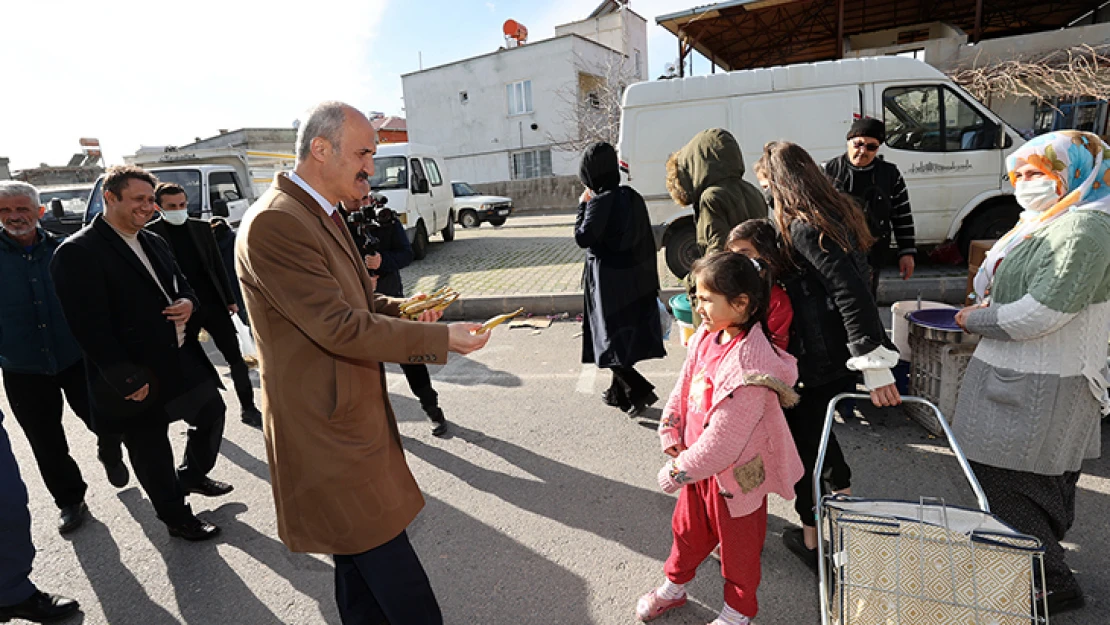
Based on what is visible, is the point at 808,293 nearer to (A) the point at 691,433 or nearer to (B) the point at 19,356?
(A) the point at 691,433

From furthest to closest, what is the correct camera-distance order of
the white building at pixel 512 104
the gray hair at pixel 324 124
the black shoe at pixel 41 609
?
the white building at pixel 512 104
the black shoe at pixel 41 609
the gray hair at pixel 324 124

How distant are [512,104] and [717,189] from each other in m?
27.0

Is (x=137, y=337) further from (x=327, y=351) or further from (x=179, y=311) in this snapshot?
(x=327, y=351)

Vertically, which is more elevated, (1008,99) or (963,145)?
(1008,99)

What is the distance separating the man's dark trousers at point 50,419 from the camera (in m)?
3.21

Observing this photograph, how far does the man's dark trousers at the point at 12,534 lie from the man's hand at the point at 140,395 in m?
0.45

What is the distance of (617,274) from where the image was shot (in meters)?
3.99

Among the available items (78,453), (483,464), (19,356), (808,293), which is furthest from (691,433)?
(78,453)

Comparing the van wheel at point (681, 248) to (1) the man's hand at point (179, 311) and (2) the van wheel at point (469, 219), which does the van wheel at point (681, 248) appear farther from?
(2) the van wheel at point (469, 219)

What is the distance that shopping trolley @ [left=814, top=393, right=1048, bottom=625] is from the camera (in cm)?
146

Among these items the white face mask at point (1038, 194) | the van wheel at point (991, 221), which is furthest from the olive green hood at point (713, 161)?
the van wheel at point (991, 221)

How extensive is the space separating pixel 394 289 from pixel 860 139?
347 centimetres

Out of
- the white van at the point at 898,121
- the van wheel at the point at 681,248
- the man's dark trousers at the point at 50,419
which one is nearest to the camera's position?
the man's dark trousers at the point at 50,419

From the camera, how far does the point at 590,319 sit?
4.18 meters
